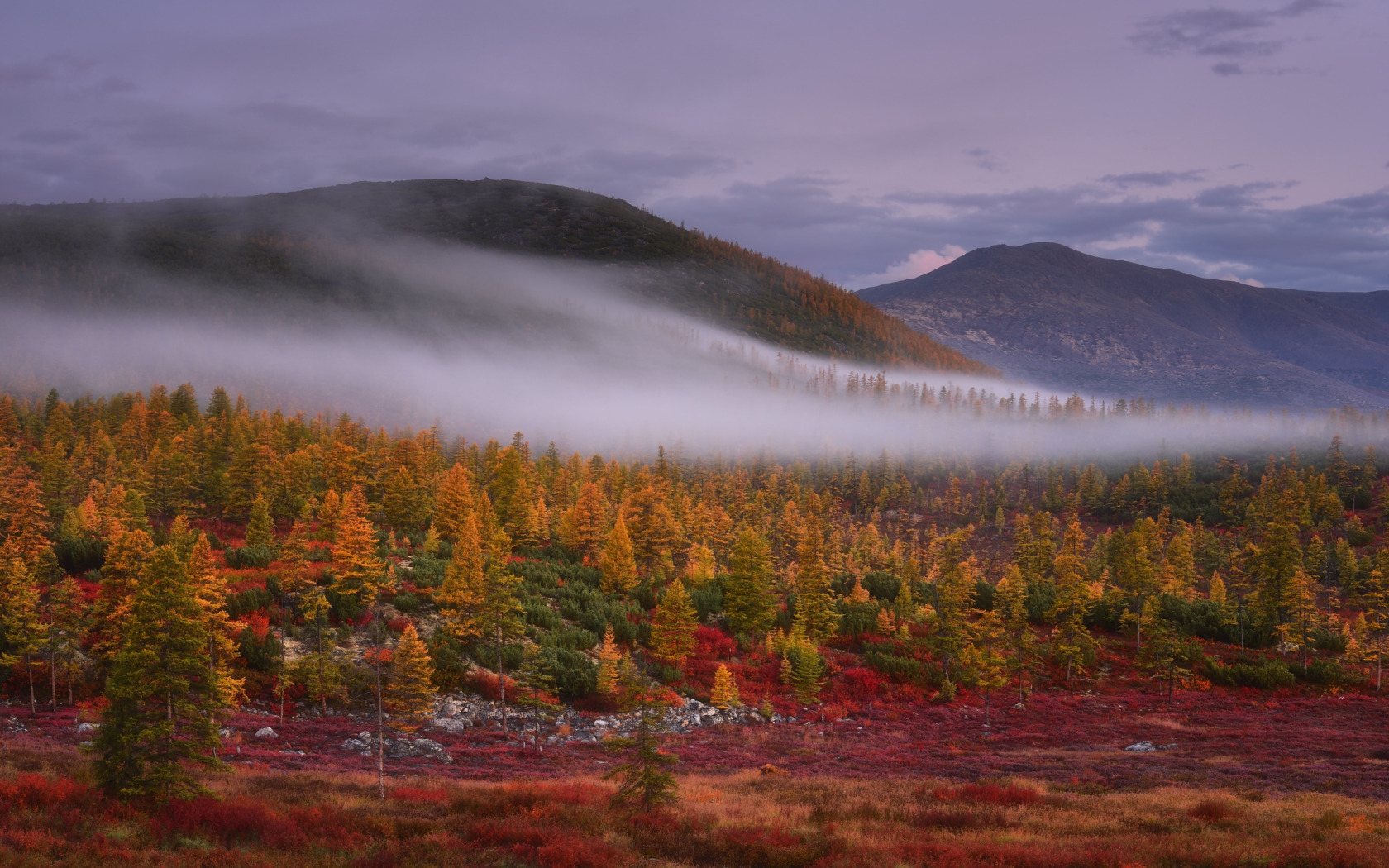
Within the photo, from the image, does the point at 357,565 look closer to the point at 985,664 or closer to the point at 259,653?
the point at 259,653

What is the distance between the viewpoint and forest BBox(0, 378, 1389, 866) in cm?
1911

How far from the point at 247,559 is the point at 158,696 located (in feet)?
136

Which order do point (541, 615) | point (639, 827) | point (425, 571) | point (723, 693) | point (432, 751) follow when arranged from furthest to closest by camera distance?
point (425, 571) < point (541, 615) < point (723, 693) < point (432, 751) < point (639, 827)

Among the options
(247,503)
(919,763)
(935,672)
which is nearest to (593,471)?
(247,503)

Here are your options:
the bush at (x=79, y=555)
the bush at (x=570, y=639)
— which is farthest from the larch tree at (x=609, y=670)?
the bush at (x=79, y=555)

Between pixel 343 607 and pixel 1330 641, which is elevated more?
pixel 343 607

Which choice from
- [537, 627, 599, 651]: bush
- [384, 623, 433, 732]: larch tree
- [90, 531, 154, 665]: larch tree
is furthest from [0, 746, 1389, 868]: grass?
[537, 627, 599, 651]: bush

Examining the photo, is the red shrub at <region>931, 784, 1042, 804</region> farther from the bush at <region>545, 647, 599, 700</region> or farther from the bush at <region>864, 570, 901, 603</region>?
the bush at <region>864, 570, 901, 603</region>

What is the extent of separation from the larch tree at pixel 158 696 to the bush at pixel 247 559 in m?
39.4

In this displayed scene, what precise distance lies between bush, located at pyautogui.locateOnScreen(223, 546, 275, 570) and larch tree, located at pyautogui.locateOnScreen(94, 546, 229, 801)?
3936 cm

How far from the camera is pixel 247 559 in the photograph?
181ft

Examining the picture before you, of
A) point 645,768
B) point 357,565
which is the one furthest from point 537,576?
point 645,768

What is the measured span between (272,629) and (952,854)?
4211 cm

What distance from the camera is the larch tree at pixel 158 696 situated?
1842 centimetres
